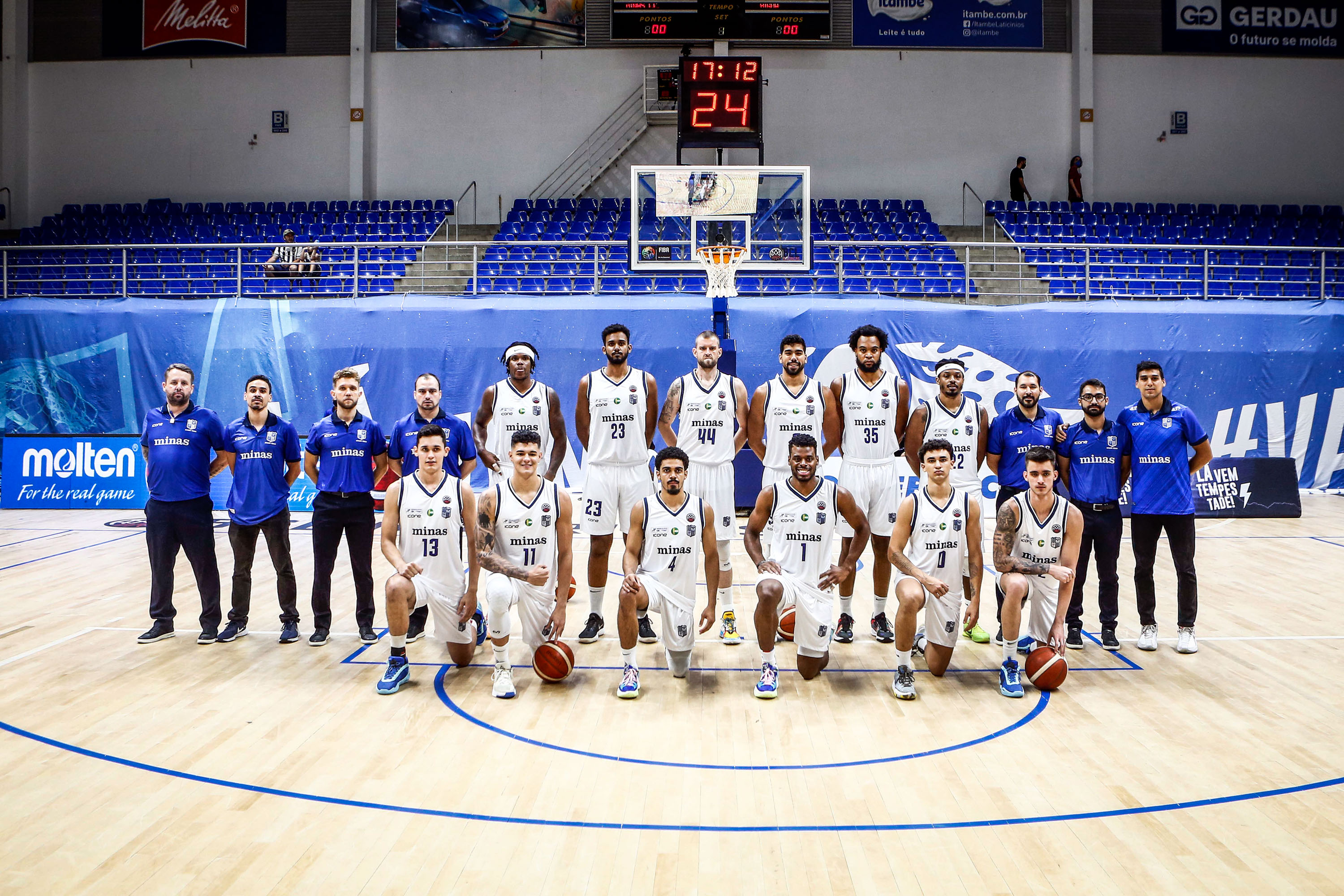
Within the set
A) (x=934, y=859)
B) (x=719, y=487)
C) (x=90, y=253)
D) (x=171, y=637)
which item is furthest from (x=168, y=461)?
(x=90, y=253)

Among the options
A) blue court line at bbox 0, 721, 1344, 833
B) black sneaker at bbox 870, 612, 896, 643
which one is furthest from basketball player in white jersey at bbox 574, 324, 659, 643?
blue court line at bbox 0, 721, 1344, 833

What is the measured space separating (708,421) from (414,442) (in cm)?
226

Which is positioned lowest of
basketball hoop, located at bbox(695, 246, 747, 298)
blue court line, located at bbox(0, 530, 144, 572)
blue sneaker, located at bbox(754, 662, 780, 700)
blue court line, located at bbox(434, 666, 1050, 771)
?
blue court line, located at bbox(434, 666, 1050, 771)

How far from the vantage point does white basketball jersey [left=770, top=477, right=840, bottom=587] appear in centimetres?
591

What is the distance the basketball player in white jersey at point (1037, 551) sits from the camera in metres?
5.83

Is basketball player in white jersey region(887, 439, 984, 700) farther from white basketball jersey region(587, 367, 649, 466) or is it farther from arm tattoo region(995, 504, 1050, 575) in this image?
white basketball jersey region(587, 367, 649, 466)

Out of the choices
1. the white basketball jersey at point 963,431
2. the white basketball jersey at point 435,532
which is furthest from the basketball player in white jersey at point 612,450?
the white basketball jersey at point 963,431

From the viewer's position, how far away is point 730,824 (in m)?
4.04

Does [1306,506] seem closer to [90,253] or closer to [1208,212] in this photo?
[1208,212]

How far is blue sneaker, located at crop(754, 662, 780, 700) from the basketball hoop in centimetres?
776

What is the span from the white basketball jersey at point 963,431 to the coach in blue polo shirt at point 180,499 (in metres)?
5.37

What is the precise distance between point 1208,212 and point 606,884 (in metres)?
21.8

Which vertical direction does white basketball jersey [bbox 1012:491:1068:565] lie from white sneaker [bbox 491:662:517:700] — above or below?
above

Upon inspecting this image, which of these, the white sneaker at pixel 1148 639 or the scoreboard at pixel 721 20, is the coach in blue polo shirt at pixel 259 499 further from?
the scoreboard at pixel 721 20
